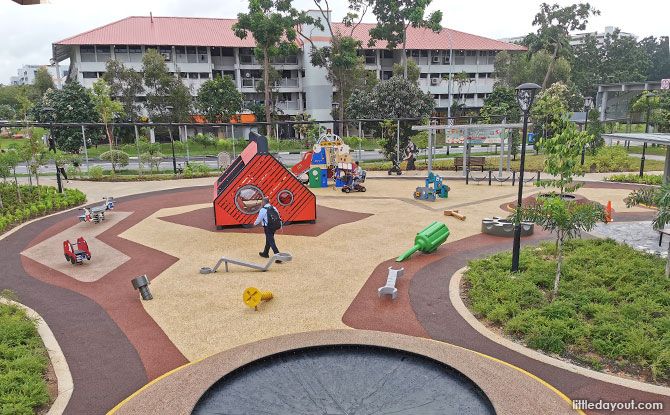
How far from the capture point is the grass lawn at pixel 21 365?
22.0 ft

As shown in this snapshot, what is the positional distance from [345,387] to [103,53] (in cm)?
5659

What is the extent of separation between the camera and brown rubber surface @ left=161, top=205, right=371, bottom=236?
16797 millimetres

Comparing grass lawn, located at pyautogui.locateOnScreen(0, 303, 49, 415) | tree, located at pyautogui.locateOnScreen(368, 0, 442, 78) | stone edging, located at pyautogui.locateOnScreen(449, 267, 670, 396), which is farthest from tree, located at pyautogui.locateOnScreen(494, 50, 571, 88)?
grass lawn, located at pyautogui.locateOnScreen(0, 303, 49, 415)

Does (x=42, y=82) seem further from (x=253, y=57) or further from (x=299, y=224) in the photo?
(x=299, y=224)

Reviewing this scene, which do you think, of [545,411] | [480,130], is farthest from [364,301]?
[480,130]

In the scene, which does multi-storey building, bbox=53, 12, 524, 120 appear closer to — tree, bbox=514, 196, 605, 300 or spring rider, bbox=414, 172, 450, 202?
spring rider, bbox=414, 172, 450, 202

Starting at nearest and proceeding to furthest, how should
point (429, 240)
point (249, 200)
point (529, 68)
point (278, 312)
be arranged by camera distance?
point (278, 312)
point (429, 240)
point (249, 200)
point (529, 68)

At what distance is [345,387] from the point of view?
7.04 m

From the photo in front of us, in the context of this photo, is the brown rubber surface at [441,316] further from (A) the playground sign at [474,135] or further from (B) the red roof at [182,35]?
(B) the red roof at [182,35]

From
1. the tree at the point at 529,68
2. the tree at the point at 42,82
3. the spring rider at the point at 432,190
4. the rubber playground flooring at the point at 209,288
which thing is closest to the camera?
the rubber playground flooring at the point at 209,288

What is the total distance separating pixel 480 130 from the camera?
90.2ft

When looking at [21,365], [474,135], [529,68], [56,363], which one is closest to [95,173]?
[474,135]

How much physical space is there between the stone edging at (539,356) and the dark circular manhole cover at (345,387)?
1.57 m

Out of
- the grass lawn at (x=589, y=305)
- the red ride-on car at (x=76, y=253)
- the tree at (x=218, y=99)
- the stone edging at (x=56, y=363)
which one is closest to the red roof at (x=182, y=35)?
the tree at (x=218, y=99)
